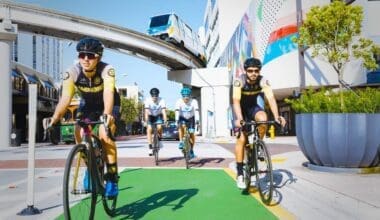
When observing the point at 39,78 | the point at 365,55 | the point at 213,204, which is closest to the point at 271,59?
the point at 365,55

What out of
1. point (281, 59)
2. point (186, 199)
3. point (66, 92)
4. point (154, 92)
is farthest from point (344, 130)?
point (281, 59)

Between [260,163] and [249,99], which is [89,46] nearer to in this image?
[249,99]

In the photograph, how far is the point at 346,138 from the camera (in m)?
7.85

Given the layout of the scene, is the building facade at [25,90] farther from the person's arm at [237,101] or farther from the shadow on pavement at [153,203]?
the person's arm at [237,101]

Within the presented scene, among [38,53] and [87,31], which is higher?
[38,53]

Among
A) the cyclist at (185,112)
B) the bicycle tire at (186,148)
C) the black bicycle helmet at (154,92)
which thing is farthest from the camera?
the black bicycle helmet at (154,92)

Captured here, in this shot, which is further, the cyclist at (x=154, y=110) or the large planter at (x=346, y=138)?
the cyclist at (x=154, y=110)

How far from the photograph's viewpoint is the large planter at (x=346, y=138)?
25.7 feet

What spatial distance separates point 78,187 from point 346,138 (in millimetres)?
5199

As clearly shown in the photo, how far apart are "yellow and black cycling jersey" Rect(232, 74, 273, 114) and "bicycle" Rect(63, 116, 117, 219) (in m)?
2.32

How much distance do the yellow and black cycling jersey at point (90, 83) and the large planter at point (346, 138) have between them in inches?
173

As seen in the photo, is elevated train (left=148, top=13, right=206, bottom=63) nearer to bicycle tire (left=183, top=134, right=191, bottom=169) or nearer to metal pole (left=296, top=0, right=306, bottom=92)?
metal pole (left=296, top=0, right=306, bottom=92)

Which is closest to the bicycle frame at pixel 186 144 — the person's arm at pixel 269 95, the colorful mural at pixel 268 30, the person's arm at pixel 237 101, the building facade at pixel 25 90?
the person's arm at pixel 237 101

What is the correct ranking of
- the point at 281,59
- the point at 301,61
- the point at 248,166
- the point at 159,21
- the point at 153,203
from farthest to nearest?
1. the point at 159,21
2. the point at 281,59
3. the point at 301,61
4. the point at 248,166
5. the point at 153,203
